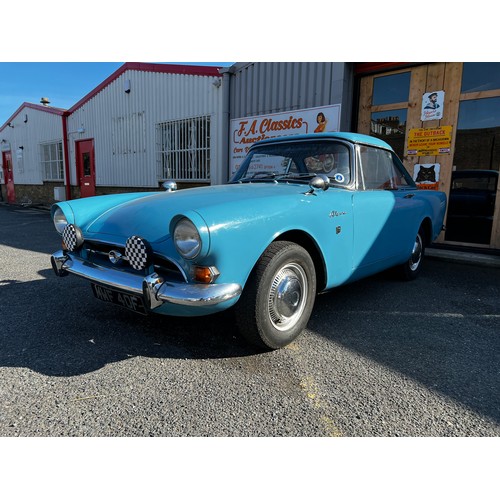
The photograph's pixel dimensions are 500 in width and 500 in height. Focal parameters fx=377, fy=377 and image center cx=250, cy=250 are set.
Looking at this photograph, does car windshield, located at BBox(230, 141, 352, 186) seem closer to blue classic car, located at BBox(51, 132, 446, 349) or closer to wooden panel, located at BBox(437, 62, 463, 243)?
blue classic car, located at BBox(51, 132, 446, 349)

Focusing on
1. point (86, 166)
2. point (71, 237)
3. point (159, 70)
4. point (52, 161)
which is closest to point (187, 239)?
point (71, 237)

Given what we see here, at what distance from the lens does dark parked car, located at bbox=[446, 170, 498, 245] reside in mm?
6000

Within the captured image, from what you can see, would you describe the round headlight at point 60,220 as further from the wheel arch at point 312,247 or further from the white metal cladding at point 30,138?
the white metal cladding at point 30,138

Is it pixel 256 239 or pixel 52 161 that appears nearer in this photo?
pixel 256 239

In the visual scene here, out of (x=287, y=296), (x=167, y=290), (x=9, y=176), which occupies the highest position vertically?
(x=9, y=176)

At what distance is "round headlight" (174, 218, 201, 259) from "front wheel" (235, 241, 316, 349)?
44 cm

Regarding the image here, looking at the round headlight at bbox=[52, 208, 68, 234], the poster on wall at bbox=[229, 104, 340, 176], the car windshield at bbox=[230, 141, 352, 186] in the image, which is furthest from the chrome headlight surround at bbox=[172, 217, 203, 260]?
the poster on wall at bbox=[229, 104, 340, 176]

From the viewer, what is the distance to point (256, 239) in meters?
2.28

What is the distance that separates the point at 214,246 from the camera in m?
2.07

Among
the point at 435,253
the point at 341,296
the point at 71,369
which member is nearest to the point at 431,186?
the point at 435,253

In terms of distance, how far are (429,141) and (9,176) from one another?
64.2 feet

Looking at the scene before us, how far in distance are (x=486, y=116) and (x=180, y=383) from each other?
20.1 feet

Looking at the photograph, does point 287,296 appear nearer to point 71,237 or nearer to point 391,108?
point 71,237

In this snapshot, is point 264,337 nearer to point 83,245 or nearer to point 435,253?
point 83,245
